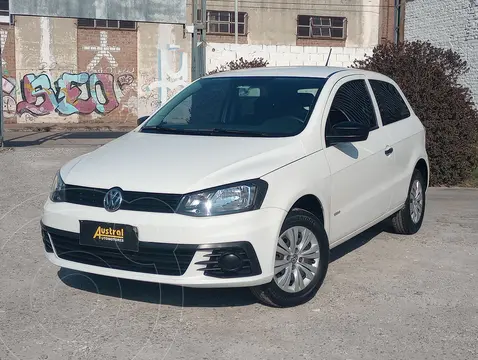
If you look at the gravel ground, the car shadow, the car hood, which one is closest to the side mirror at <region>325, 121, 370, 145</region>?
the car hood

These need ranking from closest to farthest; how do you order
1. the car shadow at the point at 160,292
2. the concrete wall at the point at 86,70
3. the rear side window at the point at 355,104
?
the car shadow at the point at 160,292, the rear side window at the point at 355,104, the concrete wall at the point at 86,70

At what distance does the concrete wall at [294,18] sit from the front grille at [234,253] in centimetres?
2874

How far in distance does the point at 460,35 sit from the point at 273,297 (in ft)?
62.2

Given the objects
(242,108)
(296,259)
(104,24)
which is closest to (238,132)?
(242,108)

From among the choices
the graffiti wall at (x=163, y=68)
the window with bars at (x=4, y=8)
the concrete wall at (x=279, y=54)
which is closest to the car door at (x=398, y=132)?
the concrete wall at (x=279, y=54)

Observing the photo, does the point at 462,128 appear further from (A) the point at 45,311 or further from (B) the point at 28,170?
(A) the point at 45,311

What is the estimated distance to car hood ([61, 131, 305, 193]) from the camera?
16.0 ft

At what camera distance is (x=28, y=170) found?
12695 millimetres

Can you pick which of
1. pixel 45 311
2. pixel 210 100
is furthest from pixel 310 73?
pixel 45 311

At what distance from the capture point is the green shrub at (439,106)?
38.0 feet

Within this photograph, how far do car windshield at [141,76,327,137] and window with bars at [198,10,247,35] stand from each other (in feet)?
88.8

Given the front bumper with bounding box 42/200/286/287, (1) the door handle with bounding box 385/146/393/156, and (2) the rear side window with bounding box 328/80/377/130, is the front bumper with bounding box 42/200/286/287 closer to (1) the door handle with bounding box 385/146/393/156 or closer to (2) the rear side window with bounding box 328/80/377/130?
(2) the rear side window with bounding box 328/80/377/130

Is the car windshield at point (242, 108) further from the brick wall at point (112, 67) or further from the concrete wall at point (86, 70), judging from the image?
the brick wall at point (112, 67)

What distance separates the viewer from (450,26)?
888 inches
